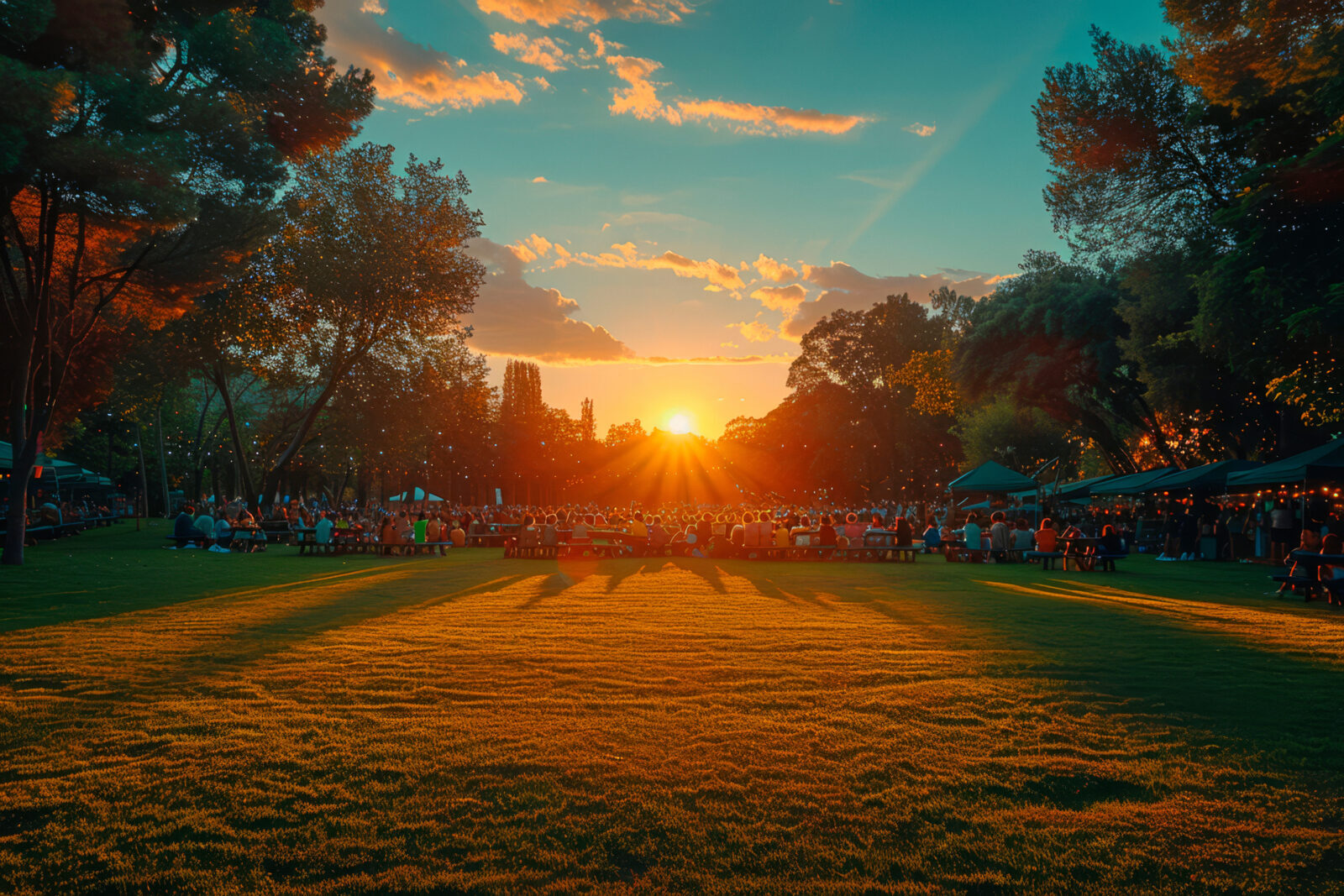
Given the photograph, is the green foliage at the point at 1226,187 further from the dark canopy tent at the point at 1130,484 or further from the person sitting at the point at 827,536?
the person sitting at the point at 827,536

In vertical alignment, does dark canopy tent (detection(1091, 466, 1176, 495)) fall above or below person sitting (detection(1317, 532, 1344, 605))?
above

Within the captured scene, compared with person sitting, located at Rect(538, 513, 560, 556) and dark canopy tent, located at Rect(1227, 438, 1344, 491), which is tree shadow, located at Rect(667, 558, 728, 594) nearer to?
person sitting, located at Rect(538, 513, 560, 556)

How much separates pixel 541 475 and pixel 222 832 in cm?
8124

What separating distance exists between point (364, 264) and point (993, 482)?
22.5 m

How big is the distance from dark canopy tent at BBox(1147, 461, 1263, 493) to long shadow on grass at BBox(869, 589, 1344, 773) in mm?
12681

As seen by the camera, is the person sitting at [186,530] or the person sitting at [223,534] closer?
the person sitting at [186,530]

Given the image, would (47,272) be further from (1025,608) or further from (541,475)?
(541,475)

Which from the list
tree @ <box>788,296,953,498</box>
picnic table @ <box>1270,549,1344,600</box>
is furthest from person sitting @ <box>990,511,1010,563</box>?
tree @ <box>788,296,953,498</box>

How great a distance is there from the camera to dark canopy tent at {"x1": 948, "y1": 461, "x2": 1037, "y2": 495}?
83.4 feet

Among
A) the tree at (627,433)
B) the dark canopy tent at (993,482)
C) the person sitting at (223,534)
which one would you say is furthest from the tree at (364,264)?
the tree at (627,433)

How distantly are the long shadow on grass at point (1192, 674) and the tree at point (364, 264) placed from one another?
24.0 metres

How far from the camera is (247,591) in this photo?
13.2 meters

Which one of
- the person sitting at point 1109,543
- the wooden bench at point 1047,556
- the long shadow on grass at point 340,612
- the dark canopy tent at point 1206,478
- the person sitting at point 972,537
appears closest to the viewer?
the long shadow on grass at point 340,612

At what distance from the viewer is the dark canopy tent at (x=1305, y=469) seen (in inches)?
623
